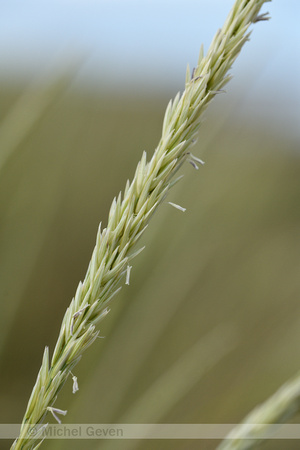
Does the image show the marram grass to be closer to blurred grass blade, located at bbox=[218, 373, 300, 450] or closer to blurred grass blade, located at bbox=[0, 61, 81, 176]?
blurred grass blade, located at bbox=[218, 373, 300, 450]

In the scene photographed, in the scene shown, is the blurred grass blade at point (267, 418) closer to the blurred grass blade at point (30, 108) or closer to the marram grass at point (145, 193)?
the marram grass at point (145, 193)

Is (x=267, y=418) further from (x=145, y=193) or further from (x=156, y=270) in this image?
(x=156, y=270)

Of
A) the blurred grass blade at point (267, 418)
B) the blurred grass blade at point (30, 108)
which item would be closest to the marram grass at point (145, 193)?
the blurred grass blade at point (267, 418)

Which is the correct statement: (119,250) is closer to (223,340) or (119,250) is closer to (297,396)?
(297,396)

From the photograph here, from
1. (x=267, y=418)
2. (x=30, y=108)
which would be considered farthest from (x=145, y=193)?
(x=30, y=108)

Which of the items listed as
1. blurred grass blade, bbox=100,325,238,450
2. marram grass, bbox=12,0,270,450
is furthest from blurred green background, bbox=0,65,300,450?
marram grass, bbox=12,0,270,450

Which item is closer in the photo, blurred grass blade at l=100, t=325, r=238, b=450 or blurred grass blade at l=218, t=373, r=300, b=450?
blurred grass blade at l=218, t=373, r=300, b=450
